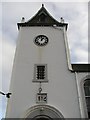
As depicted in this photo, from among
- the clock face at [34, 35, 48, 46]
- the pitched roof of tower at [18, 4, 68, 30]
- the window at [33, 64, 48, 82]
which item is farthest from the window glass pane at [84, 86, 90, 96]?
the pitched roof of tower at [18, 4, 68, 30]

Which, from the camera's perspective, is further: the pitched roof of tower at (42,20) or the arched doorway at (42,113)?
the pitched roof of tower at (42,20)

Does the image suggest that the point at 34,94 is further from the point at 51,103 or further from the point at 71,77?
the point at 71,77

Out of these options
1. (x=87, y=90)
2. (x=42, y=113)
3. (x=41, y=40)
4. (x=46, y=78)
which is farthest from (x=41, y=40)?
(x=42, y=113)

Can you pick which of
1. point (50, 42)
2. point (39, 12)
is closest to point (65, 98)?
point (50, 42)

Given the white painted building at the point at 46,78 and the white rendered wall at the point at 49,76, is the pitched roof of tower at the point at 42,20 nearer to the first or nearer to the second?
the white painted building at the point at 46,78

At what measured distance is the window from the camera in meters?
18.0

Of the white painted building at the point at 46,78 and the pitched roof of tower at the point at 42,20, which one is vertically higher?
the pitched roof of tower at the point at 42,20

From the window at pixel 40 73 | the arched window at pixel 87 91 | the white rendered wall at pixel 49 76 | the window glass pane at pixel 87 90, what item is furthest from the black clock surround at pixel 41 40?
the window glass pane at pixel 87 90

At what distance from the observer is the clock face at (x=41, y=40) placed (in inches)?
821

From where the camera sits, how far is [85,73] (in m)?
18.4

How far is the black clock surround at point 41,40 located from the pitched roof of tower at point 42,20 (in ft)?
6.70

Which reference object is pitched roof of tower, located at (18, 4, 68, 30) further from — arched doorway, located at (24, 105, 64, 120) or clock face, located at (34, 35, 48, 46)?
arched doorway, located at (24, 105, 64, 120)

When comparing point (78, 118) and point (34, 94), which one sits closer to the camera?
point (78, 118)

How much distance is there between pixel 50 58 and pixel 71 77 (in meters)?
2.92
